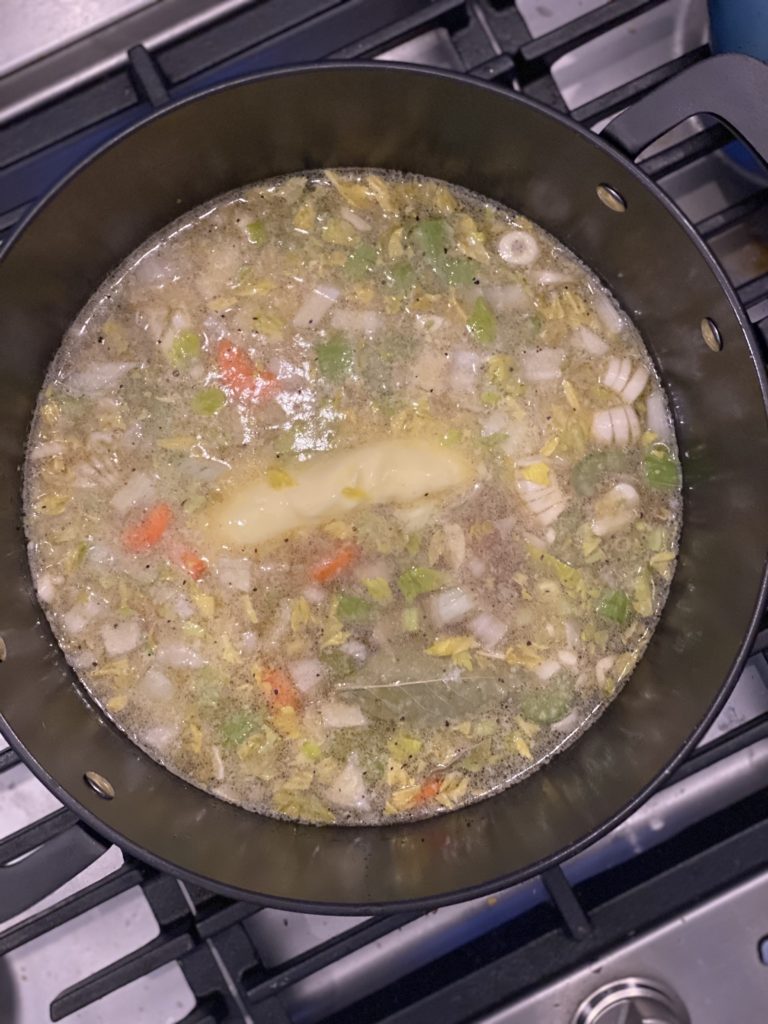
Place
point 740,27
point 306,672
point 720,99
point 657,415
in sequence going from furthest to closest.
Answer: point 657,415 → point 306,672 → point 740,27 → point 720,99

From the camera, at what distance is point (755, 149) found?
129 cm

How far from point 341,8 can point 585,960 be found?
60.0 inches

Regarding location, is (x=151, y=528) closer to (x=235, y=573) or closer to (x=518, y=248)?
(x=235, y=573)

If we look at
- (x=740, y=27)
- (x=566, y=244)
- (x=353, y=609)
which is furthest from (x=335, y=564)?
(x=740, y=27)

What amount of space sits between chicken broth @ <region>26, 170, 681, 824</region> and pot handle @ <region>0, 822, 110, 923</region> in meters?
0.20

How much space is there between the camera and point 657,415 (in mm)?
1649

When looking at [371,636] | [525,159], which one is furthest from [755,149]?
[371,636]

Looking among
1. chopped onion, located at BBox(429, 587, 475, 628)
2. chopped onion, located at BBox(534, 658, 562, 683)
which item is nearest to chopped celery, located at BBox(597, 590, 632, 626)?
chopped onion, located at BBox(534, 658, 562, 683)

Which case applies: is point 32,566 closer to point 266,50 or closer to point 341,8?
point 266,50

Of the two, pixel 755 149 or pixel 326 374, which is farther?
pixel 326 374

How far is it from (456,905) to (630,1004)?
0.31 m

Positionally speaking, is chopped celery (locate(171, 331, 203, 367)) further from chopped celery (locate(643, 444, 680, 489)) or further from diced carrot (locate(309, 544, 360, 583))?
chopped celery (locate(643, 444, 680, 489))

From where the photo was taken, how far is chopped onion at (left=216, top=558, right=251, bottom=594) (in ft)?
5.04

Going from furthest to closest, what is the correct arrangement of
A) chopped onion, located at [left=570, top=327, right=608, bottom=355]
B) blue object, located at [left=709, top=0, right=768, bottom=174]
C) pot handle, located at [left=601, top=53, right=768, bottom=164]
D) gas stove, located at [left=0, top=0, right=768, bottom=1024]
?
chopped onion, located at [left=570, top=327, right=608, bottom=355]
gas stove, located at [left=0, top=0, right=768, bottom=1024]
blue object, located at [left=709, top=0, right=768, bottom=174]
pot handle, located at [left=601, top=53, right=768, bottom=164]
